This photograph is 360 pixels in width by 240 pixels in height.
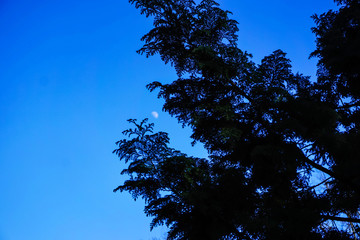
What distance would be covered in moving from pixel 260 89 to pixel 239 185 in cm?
262

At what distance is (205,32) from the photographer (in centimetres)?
602

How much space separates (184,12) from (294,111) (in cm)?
409

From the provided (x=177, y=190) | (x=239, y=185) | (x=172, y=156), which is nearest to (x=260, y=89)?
(x=239, y=185)

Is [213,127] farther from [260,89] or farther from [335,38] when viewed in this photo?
[335,38]

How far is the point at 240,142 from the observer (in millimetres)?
6469

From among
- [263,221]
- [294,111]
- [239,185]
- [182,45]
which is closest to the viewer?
[263,221]

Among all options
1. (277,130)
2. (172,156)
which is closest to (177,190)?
→ (172,156)

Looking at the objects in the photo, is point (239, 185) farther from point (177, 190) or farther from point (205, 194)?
point (177, 190)

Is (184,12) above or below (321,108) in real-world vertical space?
above

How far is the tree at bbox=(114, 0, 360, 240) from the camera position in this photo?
15.2ft

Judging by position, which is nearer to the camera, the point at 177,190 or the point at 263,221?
the point at 263,221

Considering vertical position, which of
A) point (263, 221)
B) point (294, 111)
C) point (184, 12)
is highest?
point (184, 12)

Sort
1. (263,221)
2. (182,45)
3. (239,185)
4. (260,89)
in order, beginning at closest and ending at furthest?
(263,221), (239,185), (260,89), (182,45)

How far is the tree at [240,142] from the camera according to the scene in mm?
4637
